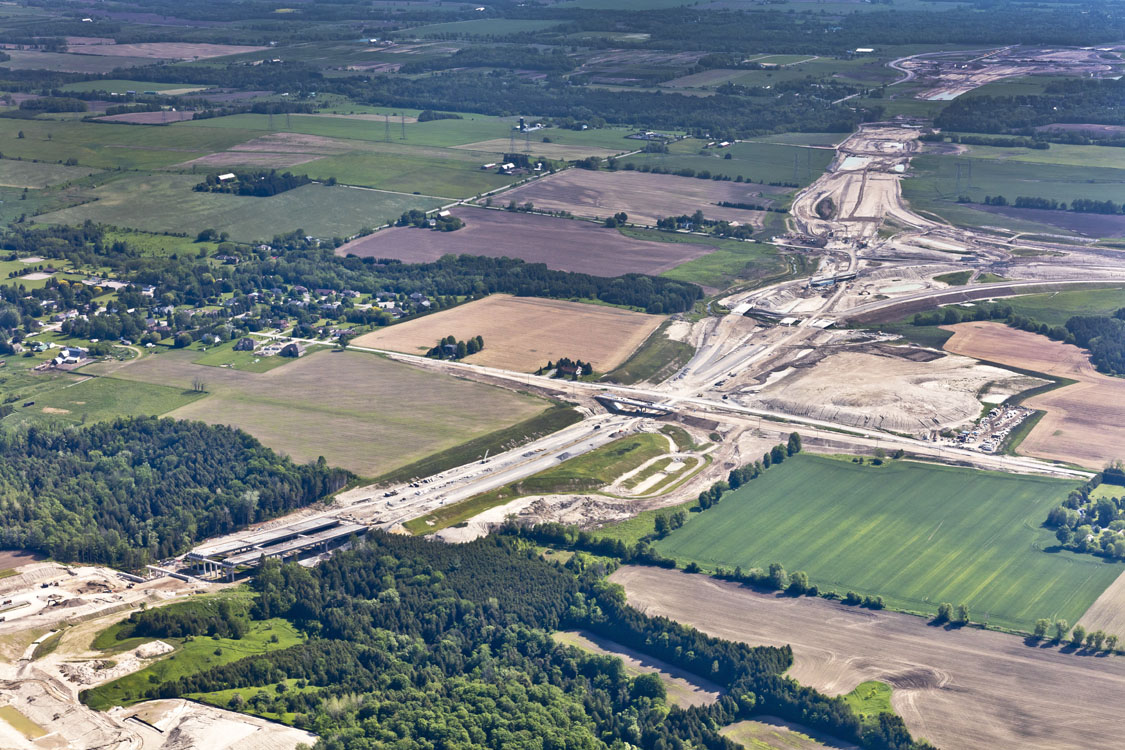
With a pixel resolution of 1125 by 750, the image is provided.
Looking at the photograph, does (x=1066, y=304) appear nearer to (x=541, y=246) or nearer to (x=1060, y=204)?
(x=1060, y=204)

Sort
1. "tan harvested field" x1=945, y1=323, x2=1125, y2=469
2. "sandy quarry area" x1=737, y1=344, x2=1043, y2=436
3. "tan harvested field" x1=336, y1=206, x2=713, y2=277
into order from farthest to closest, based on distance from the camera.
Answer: "tan harvested field" x1=336, y1=206, x2=713, y2=277 → "sandy quarry area" x1=737, y1=344, x2=1043, y2=436 → "tan harvested field" x1=945, y1=323, x2=1125, y2=469

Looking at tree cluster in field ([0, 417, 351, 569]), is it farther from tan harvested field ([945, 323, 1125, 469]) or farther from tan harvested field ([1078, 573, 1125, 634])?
tan harvested field ([945, 323, 1125, 469])

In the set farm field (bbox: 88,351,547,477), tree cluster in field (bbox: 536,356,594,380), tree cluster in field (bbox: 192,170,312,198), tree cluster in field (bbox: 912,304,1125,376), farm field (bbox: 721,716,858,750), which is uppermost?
tree cluster in field (bbox: 192,170,312,198)

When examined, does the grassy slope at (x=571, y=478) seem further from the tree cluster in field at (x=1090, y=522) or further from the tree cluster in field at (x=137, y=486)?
the tree cluster in field at (x=1090, y=522)

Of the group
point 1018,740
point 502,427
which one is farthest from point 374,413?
point 1018,740

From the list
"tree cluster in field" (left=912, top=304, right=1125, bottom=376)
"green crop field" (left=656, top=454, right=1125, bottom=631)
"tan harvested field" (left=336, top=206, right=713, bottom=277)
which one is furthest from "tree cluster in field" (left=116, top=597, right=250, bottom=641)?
"tree cluster in field" (left=912, top=304, right=1125, bottom=376)

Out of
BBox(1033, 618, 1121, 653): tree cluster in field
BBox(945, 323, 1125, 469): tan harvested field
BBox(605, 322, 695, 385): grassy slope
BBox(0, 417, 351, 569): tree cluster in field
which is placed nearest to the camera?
BBox(1033, 618, 1121, 653): tree cluster in field
